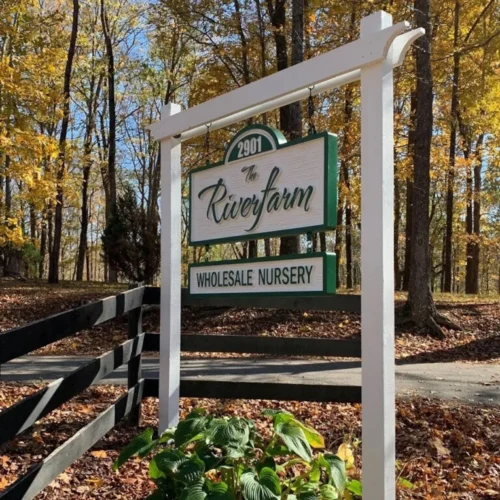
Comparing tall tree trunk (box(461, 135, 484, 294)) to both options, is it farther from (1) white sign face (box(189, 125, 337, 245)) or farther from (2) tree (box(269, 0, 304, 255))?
(1) white sign face (box(189, 125, 337, 245))

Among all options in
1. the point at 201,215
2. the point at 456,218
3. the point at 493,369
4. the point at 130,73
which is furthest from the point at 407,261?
the point at 201,215

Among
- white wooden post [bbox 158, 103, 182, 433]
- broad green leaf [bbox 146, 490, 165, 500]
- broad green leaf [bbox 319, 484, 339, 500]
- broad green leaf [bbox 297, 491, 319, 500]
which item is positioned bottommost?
broad green leaf [bbox 146, 490, 165, 500]

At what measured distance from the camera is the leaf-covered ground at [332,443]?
3842mm

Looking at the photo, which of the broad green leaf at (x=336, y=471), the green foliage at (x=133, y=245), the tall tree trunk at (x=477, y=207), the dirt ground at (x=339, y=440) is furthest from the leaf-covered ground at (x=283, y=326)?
the tall tree trunk at (x=477, y=207)

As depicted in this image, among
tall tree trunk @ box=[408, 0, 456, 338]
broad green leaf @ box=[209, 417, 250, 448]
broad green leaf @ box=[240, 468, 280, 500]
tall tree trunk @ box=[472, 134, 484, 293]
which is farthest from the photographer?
tall tree trunk @ box=[472, 134, 484, 293]

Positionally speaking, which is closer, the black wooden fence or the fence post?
the black wooden fence

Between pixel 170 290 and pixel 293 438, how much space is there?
204cm

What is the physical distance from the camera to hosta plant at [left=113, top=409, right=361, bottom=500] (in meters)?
2.49

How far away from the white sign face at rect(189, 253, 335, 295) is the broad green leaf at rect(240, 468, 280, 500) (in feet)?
3.57

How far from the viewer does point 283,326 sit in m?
11.4

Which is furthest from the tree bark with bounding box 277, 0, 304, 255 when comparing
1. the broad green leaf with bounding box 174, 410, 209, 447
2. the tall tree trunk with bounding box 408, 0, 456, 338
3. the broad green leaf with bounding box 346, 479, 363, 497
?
the broad green leaf with bounding box 174, 410, 209, 447

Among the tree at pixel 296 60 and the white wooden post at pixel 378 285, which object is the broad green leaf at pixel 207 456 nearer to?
the white wooden post at pixel 378 285

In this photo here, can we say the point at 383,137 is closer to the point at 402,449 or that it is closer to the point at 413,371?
the point at 402,449

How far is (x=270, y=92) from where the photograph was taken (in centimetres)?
365
